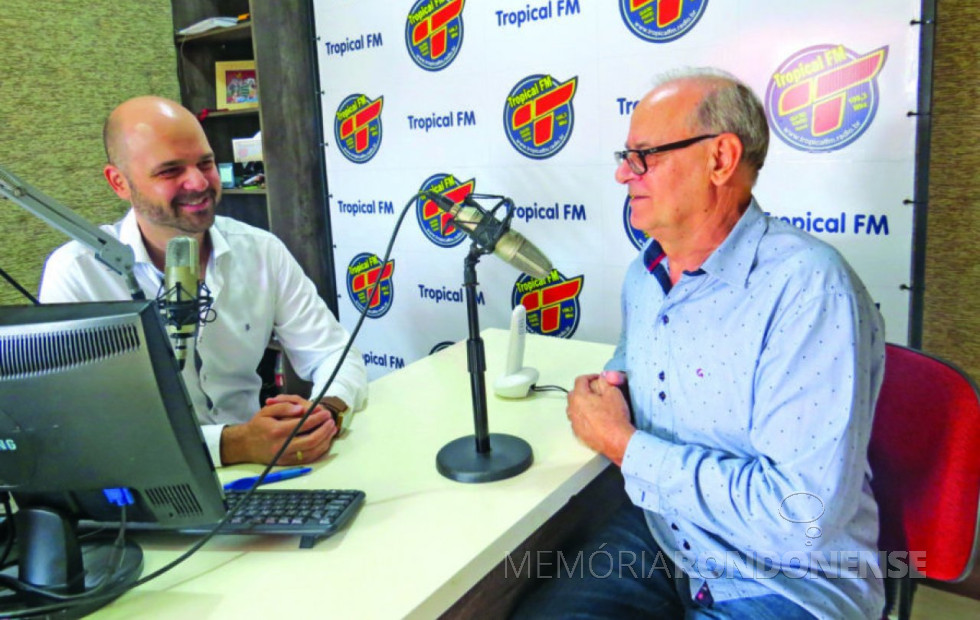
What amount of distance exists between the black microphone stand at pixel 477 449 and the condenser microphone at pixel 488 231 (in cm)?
2

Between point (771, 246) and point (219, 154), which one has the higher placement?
point (219, 154)

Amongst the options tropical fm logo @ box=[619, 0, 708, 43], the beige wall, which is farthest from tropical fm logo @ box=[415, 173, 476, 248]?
the beige wall

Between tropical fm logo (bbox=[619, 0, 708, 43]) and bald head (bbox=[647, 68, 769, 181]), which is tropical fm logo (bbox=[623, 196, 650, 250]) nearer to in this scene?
tropical fm logo (bbox=[619, 0, 708, 43])

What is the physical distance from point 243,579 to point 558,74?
1833 millimetres

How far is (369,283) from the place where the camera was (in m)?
2.93

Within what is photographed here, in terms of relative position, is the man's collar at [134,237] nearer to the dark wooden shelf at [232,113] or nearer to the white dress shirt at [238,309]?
the white dress shirt at [238,309]

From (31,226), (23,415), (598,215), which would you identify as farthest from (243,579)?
(31,226)

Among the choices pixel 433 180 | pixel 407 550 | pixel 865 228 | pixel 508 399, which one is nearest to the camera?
pixel 407 550

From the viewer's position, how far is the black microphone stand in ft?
3.64

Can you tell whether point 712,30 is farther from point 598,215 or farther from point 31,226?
point 31,226

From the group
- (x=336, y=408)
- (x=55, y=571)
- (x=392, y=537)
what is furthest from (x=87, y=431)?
(x=336, y=408)

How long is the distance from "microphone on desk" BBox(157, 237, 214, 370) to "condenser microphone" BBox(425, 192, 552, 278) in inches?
15.1

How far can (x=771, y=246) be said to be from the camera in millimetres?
1128

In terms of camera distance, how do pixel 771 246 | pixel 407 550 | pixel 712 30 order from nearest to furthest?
1. pixel 407 550
2. pixel 771 246
3. pixel 712 30
